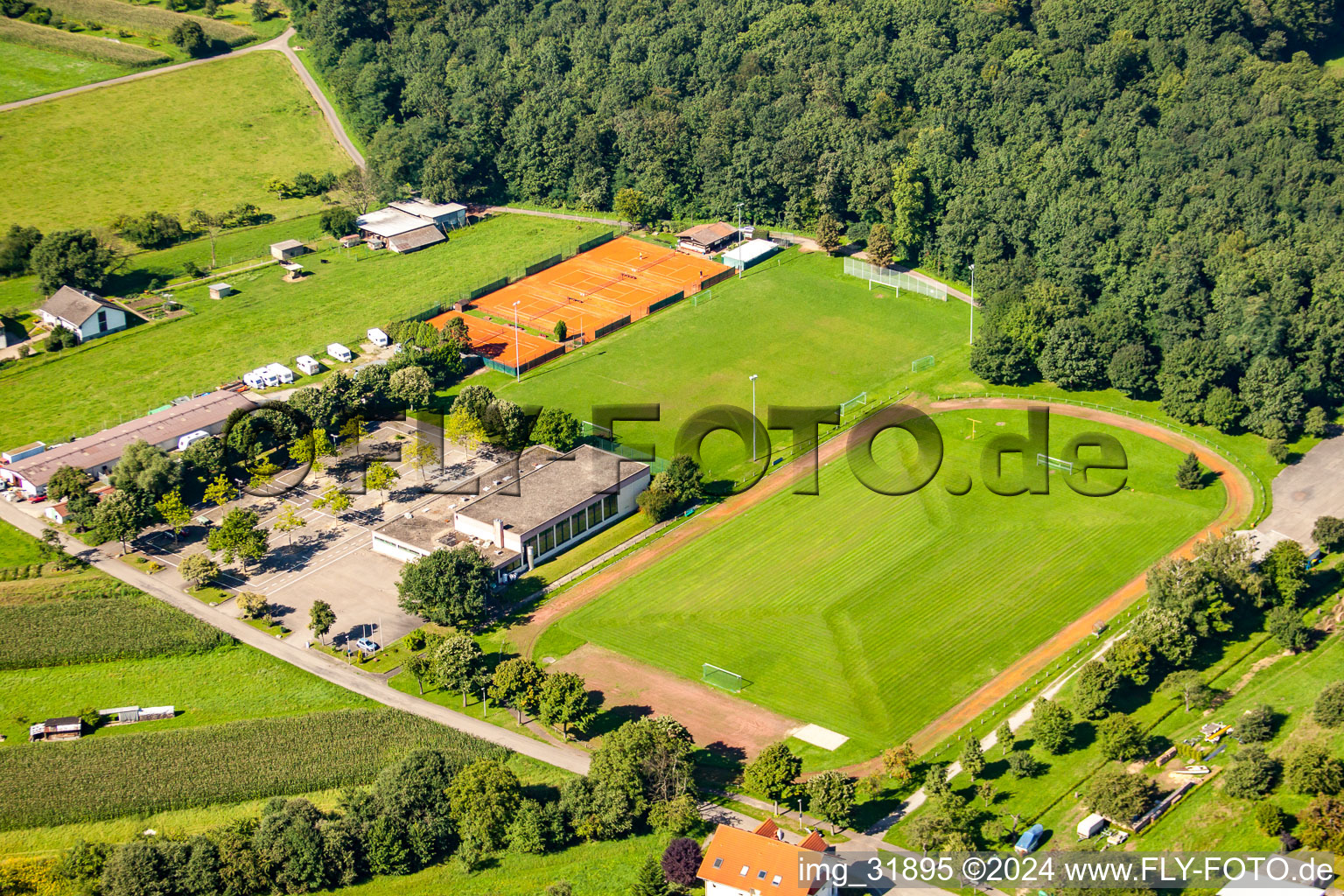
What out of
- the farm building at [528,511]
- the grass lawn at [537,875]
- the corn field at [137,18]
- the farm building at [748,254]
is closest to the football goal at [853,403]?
the farm building at [528,511]

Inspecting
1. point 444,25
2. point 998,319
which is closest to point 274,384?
point 998,319

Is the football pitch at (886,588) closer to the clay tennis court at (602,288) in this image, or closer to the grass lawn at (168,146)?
the clay tennis court at (602,288)

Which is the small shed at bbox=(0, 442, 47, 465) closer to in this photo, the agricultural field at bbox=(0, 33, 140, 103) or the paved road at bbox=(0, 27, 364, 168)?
the paved road at bbox=(0, 27, 364, 168)

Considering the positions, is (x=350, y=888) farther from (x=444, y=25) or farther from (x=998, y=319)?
(x=444, y=25)

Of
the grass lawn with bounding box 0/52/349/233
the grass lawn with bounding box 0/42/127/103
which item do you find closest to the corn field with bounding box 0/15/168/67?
the grass lawn with bounding box 0/42/127/103

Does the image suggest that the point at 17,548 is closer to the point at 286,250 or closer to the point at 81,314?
the point at 81,314
